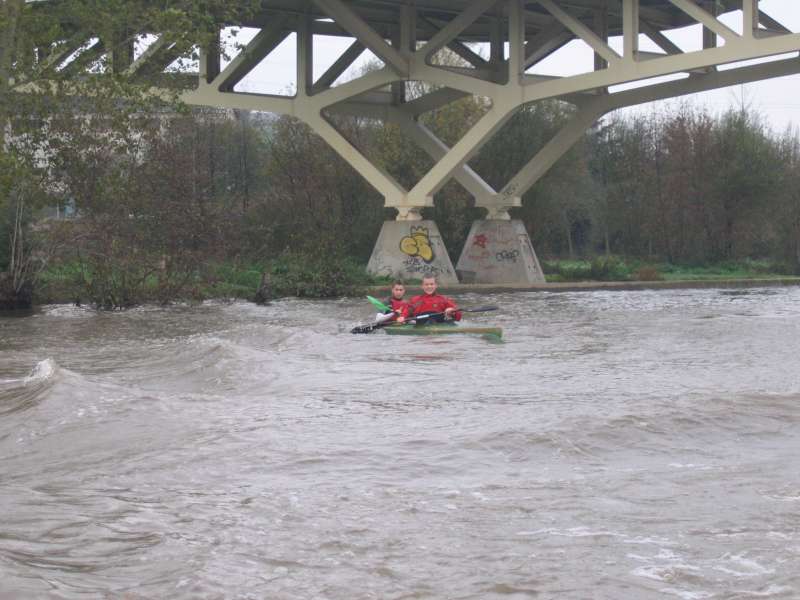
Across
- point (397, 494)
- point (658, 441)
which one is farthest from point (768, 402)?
point (397, 494)

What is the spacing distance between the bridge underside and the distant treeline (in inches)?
86.2

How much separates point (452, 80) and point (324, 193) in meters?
Result: 7.87

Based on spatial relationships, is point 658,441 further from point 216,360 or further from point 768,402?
point 216,360

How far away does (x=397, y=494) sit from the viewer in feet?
23.9

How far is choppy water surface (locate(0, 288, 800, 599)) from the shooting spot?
562cm

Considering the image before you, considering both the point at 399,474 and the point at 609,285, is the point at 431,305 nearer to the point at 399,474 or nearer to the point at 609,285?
the point at 399,474

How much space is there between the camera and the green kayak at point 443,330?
17.6m

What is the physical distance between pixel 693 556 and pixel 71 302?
21564 mm

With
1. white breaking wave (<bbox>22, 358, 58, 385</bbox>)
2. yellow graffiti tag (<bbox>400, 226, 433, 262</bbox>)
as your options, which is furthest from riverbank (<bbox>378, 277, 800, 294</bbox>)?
white breaking wave (<bbox>22, 358, 58, 385</bbox>)

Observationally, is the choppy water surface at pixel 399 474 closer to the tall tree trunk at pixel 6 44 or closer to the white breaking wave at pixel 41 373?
the white breaking wave at pixel 41 373

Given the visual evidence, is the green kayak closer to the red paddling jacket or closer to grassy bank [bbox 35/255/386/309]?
the red paddling jacket

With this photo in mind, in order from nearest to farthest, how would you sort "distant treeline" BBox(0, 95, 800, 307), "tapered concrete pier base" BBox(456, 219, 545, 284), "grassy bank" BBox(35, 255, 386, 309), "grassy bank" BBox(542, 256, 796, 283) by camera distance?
"distant treeline" BBox(0, 95, 800, 307)
"grassy bank" BBox(35, 255, 386, 309)
"tapered concrete pier base" BBox(456, 219, 545, 284)
"grassy bank" BBox(542, 256, 796, 283)

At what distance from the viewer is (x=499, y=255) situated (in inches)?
1401

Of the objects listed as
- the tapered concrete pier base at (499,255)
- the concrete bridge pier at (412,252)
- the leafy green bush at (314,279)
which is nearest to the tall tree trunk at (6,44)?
the leafy green bush at (314,279)
